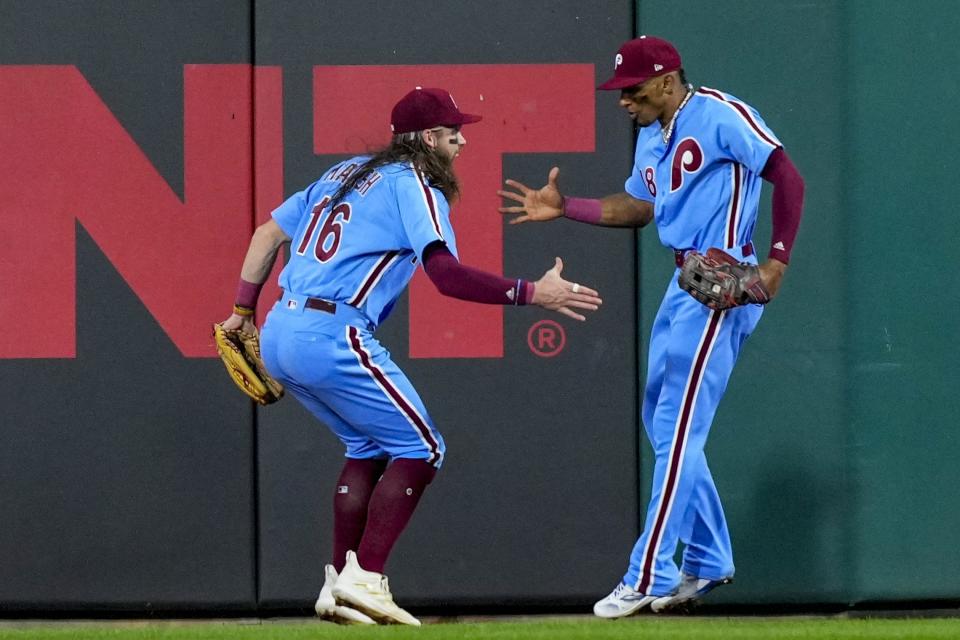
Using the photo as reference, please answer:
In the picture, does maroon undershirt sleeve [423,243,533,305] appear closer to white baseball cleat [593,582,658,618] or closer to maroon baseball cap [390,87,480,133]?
maroon baseball cap [390,87,480,133]

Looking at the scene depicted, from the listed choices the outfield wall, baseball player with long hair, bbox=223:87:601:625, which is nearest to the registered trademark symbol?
the outfield wall

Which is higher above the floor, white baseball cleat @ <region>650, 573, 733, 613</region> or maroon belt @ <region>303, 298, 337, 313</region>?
maroon belt @ <region>303, 298, 337, 313</region>

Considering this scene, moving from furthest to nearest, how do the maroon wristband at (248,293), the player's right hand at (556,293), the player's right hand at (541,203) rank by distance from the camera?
1. the player's right hand at (541,203)
2. the maroon wristband at (248,293)
3. the player's right hand at (556,293)

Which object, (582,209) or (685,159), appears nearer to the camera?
(685,159)

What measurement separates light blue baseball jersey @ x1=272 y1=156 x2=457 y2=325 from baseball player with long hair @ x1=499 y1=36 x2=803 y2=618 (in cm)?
72

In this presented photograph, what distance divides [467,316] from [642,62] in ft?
4.12

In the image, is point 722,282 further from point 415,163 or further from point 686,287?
point 415,163

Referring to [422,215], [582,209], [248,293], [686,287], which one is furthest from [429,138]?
[686,287]

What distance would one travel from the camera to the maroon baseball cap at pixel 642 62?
470 cm

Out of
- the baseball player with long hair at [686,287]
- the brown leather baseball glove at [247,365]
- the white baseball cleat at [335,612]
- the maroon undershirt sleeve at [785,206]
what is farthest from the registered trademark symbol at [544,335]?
the white baseball cleat at [335,612]

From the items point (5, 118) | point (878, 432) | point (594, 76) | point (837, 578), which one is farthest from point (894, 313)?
point (5, 118)

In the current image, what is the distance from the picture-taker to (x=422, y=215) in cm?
438

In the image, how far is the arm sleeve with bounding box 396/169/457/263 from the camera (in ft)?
14.3

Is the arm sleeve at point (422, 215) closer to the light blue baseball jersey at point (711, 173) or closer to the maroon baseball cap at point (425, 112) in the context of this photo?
the maroon baseball cap at point (425, 112)
